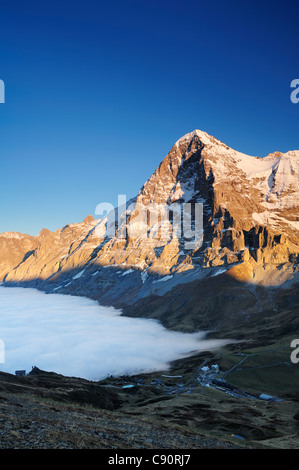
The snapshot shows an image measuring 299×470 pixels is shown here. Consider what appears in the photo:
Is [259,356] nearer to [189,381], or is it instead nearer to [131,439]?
[189,381]

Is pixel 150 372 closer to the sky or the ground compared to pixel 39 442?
closer to the ground

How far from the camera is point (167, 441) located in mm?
25031

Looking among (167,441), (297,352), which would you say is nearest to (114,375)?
(297,352)

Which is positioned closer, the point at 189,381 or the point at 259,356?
the point at 189,381

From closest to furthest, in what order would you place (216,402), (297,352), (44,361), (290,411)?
(290,411) < (216,402) < (297,352) < (44,361)

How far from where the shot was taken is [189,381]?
125750mm

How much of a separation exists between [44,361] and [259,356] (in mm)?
125191

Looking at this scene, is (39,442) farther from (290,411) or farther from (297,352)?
(297,352)
